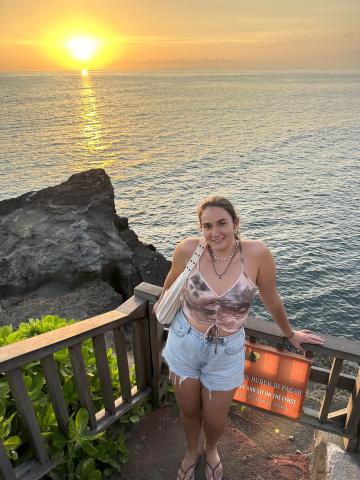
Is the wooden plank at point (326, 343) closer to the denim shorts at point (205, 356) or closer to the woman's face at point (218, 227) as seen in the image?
the denim shorts at point (205, 356)

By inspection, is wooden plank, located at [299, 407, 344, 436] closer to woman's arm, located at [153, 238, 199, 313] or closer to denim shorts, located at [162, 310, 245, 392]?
denim shorts, located at [162, 310, 245, 392]

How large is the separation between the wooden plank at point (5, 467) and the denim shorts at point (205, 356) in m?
1.40

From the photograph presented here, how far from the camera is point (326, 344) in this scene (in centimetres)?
332

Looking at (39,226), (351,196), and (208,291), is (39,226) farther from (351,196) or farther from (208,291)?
(351,196)

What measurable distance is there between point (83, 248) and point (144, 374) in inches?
355

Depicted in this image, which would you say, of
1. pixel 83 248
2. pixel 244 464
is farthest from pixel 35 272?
pixel 244 464

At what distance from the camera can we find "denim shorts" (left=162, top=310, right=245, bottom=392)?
3084 mm

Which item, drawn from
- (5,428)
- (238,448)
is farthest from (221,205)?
(238,448)

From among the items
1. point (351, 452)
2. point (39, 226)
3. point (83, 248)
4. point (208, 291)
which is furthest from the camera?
point (39, 226)

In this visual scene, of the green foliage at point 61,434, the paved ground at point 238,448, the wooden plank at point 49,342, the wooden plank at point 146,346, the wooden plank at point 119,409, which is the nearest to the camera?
the wooden plank at point 49,342

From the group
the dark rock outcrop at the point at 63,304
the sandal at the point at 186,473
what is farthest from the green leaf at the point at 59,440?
the dark rock outcrop at the point at 63,304

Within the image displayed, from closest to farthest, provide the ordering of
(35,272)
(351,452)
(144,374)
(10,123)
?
(351,452) < (144,374) < (35,272) < (10,123)

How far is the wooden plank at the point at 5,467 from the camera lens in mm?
3007

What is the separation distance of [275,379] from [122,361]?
1486mm
